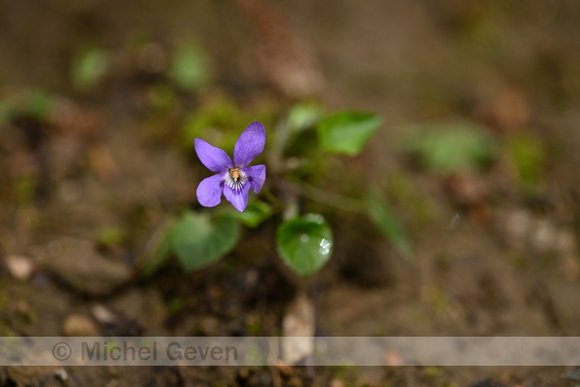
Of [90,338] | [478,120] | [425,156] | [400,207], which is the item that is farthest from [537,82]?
[90,338]

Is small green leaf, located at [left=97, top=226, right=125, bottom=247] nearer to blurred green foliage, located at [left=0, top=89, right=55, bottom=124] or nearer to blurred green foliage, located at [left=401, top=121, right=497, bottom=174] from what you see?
blurred green foliage, located at [left=0, top=89, right=55, bottom=124]

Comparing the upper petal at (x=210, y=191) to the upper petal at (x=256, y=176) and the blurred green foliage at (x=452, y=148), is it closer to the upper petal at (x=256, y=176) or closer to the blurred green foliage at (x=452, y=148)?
the upper petal at (x=256, y=176)

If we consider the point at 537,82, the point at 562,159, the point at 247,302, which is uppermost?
the point at 537,82

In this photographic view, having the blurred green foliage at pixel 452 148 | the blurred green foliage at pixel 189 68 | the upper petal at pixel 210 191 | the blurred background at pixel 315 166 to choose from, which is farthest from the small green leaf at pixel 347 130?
the blurred green foliage at pixel 189 68

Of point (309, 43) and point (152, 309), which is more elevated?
point (309, 43)

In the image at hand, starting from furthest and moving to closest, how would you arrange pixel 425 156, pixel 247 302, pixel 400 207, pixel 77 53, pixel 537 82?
pixel 537 82 → pixel 77 53 → pixel 425 156 → pixel 400 207 → pixel 247 302

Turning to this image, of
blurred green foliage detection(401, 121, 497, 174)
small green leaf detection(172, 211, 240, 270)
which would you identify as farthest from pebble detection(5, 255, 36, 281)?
blurred green foliage detection(401, 121, 497, 174)

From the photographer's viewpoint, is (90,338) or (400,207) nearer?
(90,338)

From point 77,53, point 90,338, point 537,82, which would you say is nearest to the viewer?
point 90,338

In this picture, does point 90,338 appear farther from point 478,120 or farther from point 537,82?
point 537,82
